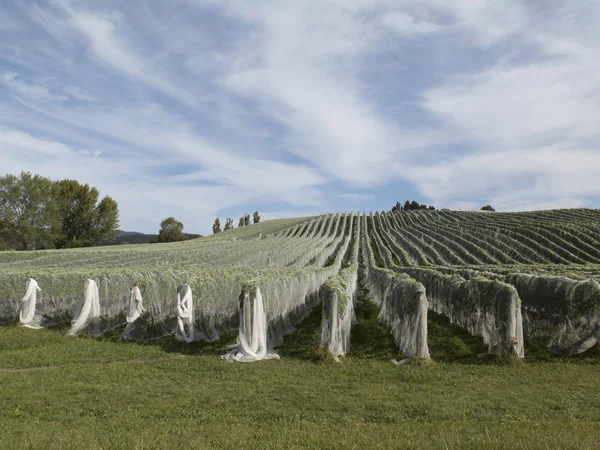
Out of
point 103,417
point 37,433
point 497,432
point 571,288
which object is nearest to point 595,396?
point 497,432

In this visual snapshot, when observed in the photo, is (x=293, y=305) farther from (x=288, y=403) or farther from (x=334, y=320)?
(x=288, y=403)

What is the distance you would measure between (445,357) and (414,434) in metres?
5.78

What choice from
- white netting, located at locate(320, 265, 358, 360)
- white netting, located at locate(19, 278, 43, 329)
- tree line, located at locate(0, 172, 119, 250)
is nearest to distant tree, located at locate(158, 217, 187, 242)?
tree line, located at locate(0, 172, 119, 250)

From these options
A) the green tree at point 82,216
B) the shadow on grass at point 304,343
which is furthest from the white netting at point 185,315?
the green tree at point 82,216

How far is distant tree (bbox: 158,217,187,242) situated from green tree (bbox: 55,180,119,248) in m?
19.4

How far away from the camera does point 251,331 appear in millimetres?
11906

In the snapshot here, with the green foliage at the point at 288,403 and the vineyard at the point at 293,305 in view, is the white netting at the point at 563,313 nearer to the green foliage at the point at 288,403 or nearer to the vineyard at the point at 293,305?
the vineyard at the point at 293,305

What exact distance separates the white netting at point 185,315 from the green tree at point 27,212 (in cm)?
6547

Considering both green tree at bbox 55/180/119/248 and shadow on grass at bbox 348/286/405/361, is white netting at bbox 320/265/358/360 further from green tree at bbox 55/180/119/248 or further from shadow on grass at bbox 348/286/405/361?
green tree at bbox 55/180/119/248

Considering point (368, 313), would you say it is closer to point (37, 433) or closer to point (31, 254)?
point (37, 433)

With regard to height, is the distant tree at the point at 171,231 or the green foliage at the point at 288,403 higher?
the distant tree at the point at 171,231

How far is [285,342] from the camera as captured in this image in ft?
45.6

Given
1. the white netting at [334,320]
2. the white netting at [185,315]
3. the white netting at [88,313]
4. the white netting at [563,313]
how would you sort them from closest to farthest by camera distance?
the white netting at [563,313] → the white netting at [334,320] → the white netting at [185,315] → the white netting at [88,313]

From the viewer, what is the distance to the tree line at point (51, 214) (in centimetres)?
6644
